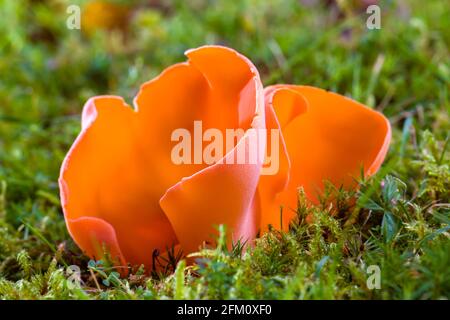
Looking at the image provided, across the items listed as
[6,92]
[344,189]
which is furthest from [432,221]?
[6,92]

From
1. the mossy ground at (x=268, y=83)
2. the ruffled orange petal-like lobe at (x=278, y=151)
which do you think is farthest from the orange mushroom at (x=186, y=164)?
A: the mossy ground at (x=268, y=83)

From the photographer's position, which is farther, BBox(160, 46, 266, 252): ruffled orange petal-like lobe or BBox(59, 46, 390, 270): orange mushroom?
BBox(59, 46, 390, 270): orange mushroom

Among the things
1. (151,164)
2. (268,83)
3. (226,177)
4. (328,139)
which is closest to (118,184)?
(151,164)

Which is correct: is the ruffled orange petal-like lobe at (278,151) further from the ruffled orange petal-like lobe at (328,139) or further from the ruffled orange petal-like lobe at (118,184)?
the ruffled orange petal-like lobe at (118,184)

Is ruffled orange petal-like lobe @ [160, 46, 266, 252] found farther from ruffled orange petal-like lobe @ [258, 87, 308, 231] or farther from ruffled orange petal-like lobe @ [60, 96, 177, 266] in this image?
ruffled orange petal-like lobe @ [60, 96, 177, 266]

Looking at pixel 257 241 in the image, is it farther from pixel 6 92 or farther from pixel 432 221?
pixel 6 92

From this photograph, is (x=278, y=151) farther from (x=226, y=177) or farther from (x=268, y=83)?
(x=268, y=83)

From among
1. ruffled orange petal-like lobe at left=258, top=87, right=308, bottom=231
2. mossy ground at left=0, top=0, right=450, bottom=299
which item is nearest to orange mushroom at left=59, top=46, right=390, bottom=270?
ruffled orange petal-like lobe at left=258, top=87, right=308, bottom=231
